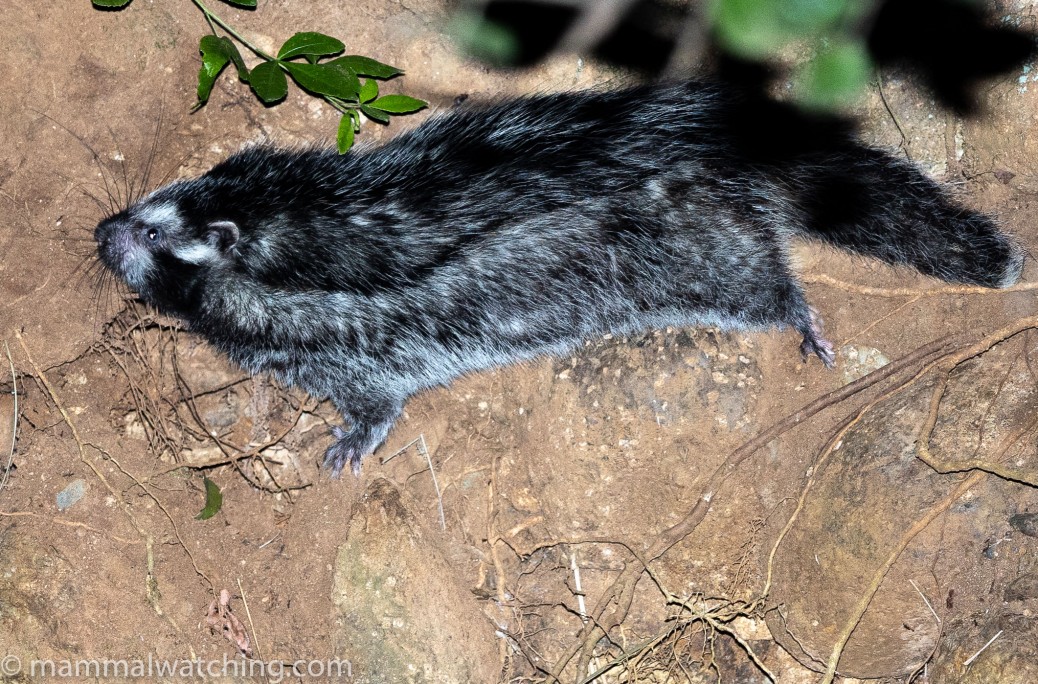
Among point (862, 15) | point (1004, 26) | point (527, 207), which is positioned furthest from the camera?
point (527, 207)

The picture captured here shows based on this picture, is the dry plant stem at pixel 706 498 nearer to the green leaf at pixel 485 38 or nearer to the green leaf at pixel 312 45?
the green leaf at pixel 485 38

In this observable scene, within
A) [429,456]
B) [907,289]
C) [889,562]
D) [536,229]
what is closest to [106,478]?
[429,456]

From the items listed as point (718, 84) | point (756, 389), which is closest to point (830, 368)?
point (756, 389)

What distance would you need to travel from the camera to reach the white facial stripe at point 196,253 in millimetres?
4266

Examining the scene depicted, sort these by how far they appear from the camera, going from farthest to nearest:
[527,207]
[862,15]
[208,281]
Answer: [208,281]
[527,207]
[862,15]

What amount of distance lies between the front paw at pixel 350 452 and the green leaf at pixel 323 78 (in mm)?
1931

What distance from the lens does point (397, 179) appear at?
4305 millimetres

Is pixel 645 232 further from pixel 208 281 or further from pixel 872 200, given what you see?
pixel 208 281

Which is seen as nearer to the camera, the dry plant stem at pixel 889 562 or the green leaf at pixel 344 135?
the dry plant stem at pixel 889 562

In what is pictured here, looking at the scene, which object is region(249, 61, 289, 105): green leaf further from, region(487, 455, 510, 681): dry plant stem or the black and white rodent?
region(487, 455, 510, 681): dry plant stem

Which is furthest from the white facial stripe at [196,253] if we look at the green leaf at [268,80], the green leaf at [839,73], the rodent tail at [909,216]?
the green leaf at [839,73]

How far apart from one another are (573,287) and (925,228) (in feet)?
5.63

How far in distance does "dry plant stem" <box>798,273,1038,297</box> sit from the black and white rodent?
55 millimetres

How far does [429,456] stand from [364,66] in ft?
7.19
